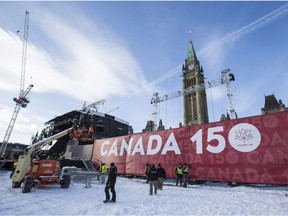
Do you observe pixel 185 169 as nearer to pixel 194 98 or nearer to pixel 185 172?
pixel 185 172

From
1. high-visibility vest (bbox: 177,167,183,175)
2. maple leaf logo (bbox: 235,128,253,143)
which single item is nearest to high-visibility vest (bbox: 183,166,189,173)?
high-visibility vest (bbox: 177,167,183,175)

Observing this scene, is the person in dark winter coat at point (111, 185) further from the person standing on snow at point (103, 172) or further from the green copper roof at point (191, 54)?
the green copper roof at point (191, 54)

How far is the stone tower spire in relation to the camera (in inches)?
3221

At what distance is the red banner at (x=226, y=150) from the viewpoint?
12.2 meters

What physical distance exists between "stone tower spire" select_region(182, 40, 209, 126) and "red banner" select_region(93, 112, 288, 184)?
6300 cm

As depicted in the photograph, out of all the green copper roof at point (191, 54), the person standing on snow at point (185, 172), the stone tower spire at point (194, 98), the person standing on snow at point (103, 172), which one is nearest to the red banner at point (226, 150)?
the person standing on snow at point (185, 172)

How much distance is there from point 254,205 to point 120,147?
15.8m

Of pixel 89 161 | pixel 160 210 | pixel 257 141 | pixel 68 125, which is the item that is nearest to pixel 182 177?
pixel 257 141

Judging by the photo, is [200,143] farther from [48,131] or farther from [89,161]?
[48,131]

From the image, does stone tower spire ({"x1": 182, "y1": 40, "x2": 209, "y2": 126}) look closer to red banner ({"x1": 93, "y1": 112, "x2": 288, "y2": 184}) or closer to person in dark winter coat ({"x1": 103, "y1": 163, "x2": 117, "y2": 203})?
red banner ({"x1": 93, "y1": 112, "x2": 288, "y2": 184})

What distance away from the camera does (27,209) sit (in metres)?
7.15

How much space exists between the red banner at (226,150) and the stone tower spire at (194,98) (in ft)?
207

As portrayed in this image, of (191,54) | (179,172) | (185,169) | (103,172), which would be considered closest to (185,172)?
(185,169)

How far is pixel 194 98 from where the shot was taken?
284ft
